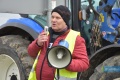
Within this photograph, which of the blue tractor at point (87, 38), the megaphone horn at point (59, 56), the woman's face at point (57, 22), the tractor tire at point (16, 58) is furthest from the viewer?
the tractor tire at point (16, 58)

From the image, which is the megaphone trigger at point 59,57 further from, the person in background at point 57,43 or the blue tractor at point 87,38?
the blue tractor at point 87,38

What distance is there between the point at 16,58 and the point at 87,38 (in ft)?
3.32

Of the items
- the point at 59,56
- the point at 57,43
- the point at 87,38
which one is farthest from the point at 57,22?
the point at 87,38

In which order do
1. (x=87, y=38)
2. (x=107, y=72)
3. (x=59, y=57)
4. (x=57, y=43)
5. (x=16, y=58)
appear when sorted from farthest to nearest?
(x=16, y=58) → (x=87, y=38) → (x=107, y=72) → (x=57, y=43) → (x=59, y=57)

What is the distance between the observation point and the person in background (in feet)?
11.3

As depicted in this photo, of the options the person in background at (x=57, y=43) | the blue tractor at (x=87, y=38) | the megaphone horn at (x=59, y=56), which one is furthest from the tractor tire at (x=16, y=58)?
the megaphone horn at (x=59, y=56)

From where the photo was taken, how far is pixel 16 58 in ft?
16.1

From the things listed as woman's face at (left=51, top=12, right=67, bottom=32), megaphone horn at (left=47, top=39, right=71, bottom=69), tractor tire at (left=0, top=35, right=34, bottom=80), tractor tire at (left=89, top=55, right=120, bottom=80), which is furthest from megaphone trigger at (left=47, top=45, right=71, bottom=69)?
tractor tire at (left=0, top=35, right=34, bottom=80)

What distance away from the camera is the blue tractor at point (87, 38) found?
13.9 feet

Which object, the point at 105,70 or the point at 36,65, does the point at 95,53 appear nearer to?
the point at 105,70

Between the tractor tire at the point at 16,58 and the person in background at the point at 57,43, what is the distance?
124cm

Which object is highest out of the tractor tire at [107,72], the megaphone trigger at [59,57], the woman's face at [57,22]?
the woman's face at [57,22]

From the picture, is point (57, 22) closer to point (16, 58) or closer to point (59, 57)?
point (59, 57)

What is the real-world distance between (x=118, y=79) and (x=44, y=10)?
1.46 metres
